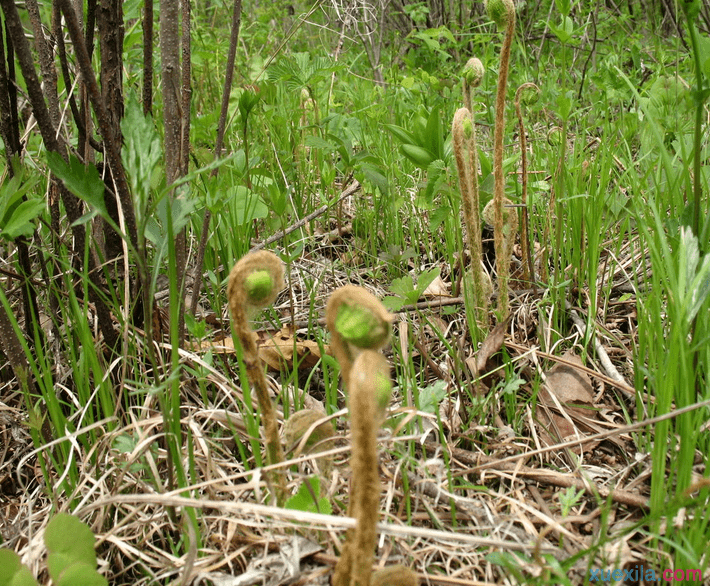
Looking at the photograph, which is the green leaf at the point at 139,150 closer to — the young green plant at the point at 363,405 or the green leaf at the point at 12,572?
the young green plant at the point at 363,405

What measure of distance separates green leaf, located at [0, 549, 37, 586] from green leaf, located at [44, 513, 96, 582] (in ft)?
0.12

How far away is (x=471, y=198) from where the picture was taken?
1.56 meters

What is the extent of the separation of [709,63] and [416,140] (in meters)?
0.89

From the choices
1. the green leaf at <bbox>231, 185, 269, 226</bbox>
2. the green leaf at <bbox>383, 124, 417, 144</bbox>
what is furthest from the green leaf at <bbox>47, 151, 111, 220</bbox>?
the green leaf at <bbox>383, 124, 417, 144</bbox>

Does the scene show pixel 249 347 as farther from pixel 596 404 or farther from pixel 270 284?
pixel 596 404

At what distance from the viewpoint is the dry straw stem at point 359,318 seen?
2.68 feet

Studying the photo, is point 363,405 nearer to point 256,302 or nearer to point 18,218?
point 256,302

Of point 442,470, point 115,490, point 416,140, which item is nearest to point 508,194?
point 416,140

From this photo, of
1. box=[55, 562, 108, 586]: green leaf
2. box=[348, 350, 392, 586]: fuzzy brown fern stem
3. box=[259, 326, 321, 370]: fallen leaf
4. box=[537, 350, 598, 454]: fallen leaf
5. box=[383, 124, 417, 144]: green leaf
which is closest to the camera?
box=[348, 350, 392, 586]: fuzzy brown fern stem

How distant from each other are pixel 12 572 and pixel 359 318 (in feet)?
2.19

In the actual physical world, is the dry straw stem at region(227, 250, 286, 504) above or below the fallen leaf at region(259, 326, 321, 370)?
above

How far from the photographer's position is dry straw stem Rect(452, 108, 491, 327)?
1488mm

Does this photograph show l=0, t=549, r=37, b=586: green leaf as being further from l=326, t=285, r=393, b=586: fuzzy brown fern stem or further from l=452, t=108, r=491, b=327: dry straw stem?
l=452, t=108, r=491, b=327: dry straw stem

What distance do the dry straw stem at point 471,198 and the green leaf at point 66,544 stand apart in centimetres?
107
